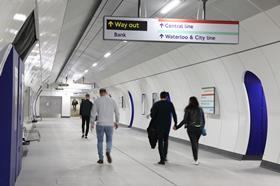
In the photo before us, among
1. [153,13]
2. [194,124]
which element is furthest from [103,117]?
[153,13]

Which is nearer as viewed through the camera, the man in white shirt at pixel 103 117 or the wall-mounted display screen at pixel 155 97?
the man in white shirt at pixel 103 117

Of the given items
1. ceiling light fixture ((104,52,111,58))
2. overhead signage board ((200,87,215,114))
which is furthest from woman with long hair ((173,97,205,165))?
ceiling light fixture ((104,52,111,58))

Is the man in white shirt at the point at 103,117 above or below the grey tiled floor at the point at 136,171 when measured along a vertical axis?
above

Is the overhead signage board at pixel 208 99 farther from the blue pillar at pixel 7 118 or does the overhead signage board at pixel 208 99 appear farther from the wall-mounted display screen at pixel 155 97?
the blue pillar at pixel 7 118

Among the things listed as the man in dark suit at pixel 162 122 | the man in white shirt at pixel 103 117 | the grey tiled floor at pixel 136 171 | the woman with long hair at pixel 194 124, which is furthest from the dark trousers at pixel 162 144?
the man in white shirt at pixel 103 117

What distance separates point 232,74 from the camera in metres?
10.2

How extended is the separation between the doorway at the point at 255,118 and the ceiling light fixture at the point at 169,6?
10.5 ft

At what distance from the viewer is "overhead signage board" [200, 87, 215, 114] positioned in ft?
37.6

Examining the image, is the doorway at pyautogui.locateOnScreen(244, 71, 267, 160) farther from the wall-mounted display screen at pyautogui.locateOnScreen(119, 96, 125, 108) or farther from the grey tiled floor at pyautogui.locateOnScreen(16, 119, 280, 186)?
the wall-mounted display screen at pyautogui.locateOnScreen(119, 96, 125, 108)

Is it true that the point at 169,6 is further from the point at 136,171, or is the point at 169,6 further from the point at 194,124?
the point at 136,171

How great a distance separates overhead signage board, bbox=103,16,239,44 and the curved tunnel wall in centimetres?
91

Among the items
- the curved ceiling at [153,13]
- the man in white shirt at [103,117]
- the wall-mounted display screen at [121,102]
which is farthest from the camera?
the wall-mounted display screen at [121,102]

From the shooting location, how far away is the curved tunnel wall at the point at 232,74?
797 cm

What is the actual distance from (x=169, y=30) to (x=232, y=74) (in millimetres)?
3953
